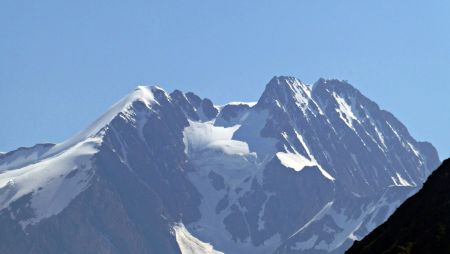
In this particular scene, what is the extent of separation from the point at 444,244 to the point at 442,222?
38.9 ft

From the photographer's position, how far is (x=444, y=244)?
186 meters

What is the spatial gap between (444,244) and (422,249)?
332cm

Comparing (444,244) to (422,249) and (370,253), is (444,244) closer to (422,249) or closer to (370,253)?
(422,249)

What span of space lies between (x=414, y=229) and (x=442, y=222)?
4876 millimetres

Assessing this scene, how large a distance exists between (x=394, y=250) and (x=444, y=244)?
760 centimetres

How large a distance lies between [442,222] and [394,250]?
13.1 metres

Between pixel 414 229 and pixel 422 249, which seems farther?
pixel 414 229

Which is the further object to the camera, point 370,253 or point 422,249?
point 370,253

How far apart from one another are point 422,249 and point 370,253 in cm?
1465

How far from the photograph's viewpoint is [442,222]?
197500 mm

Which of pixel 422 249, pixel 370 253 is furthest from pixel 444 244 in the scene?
pixel 370 253

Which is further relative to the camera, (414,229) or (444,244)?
(414,229)

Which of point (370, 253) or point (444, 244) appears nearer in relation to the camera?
point (444, 244)

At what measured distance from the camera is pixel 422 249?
186 metres
